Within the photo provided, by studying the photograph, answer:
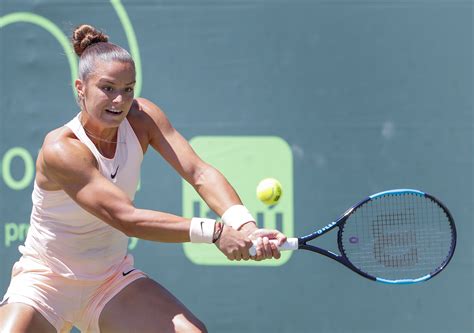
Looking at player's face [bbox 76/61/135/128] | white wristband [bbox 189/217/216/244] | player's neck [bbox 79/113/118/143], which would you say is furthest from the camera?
player's neck [bbox 79/113/118/143]

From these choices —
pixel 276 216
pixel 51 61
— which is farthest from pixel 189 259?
pixel 51 61

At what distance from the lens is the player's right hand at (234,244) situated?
3203mm

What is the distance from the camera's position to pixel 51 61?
5.13m

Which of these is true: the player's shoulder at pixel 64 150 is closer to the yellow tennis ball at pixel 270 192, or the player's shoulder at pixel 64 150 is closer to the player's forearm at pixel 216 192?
the player's forearm at pixel 216 192

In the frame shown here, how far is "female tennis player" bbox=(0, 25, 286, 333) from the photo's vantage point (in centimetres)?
325

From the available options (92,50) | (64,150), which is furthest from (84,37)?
(64,150)

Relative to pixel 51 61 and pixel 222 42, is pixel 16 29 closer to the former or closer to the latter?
pixel 51 61

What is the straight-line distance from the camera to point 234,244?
3.21 metres

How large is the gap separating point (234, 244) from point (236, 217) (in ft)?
0.82

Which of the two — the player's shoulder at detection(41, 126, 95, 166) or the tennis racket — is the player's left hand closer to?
the player's shoulder at detection(41, 126, 95, 166)

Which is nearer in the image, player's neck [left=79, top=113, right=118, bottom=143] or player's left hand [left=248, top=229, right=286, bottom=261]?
player's left hand [left=248, top=229, right=286, bottom=261]

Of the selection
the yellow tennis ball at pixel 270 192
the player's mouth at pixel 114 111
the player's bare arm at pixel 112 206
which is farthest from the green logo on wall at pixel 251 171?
the player's bare arm at pixel 112 206

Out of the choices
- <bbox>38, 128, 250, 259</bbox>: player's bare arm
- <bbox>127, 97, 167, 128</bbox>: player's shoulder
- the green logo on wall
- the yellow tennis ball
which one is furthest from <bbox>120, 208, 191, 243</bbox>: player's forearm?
the green logo on wall

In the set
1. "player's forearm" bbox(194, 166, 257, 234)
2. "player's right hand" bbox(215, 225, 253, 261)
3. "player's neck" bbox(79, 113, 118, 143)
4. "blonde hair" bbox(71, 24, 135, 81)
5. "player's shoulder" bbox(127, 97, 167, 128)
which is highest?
"blonde hair" bbox(71, 24, 135, 81)
